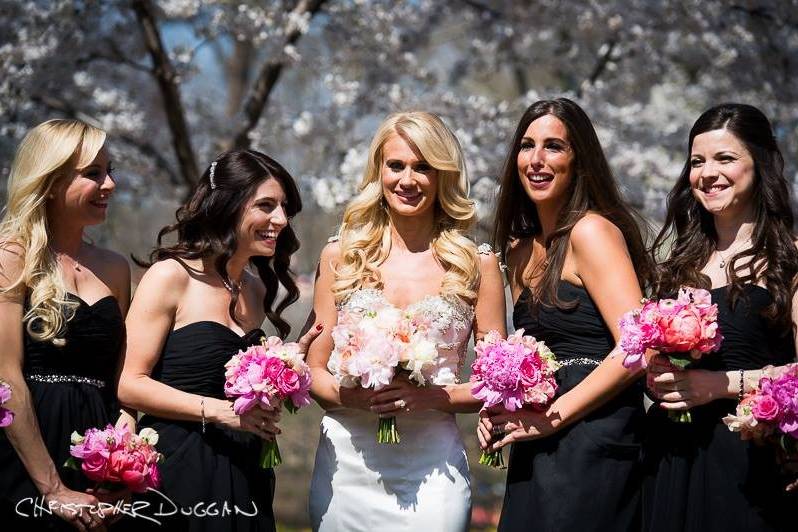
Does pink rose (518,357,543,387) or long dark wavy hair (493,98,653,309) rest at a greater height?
long dark wavy hair (493,98,653,309)

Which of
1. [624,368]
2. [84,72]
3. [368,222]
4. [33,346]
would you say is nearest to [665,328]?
[624,368]

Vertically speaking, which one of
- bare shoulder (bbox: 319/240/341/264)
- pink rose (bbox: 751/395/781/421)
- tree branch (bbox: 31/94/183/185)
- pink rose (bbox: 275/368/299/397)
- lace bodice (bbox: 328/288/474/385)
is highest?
tree branch (bbox: 31/94/183/185)

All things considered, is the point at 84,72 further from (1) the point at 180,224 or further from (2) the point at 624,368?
(2) the point at 624,368

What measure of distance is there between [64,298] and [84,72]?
7.02 meters

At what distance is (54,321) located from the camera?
4414 millimetres

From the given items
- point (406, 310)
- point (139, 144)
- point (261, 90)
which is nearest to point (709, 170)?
point (406, 310)

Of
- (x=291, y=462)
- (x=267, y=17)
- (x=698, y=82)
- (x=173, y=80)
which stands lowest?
(x=291, y=462)

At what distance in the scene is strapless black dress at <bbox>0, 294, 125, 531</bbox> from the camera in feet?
14.3

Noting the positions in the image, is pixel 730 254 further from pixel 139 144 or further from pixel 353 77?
pixel 139 144

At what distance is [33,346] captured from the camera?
4457 mm

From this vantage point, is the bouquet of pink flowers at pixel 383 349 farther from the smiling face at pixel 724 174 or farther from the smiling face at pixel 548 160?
the smiling face at pixel 724 174

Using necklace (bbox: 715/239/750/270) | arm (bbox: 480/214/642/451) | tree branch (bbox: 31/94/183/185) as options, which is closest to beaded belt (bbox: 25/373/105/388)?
arm (bbox: 480/214/642/451)

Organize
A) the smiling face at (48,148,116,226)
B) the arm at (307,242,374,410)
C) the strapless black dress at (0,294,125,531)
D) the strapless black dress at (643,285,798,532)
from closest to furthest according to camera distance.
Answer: the strapless black dress at (643,285,798,532) → the strapless black dress at (0,294,125,531) → the smiling face at (48,148,116,226) → the arm at (307,242,374,410)

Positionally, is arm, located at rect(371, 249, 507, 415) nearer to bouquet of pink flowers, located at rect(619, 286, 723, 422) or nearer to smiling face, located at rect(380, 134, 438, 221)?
smiling face, located at rect(380, 134, 438, 221)
